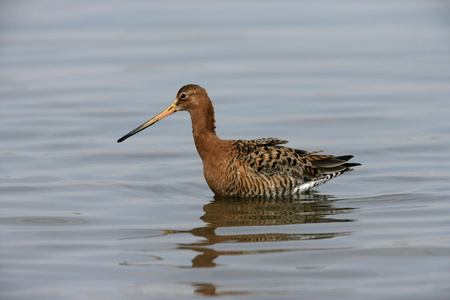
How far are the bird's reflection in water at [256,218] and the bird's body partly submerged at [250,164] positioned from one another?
0.17m

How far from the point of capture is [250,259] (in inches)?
316

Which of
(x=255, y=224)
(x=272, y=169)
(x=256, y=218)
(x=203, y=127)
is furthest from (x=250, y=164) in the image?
(x=255, y=224)

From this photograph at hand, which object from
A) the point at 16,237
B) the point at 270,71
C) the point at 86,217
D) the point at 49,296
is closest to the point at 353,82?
the point at 270,71

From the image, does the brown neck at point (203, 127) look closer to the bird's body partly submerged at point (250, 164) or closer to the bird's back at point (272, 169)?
the bird's body partly submerged at point (250, 164)

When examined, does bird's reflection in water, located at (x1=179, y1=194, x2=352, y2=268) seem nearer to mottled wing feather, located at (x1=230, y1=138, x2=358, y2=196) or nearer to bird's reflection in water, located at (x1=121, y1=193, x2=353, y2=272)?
bird's reflection in water, located at (x1=121, y1=193, x2=353, y2=272)

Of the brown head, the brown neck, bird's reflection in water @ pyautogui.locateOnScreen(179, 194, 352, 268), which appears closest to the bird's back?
bird's reflection in water @ pyautogui.locateOnScreen(179, 194, 352, 268)

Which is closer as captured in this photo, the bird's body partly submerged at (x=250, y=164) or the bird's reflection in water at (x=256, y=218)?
the bird's reflection in water at (x=256, y=218)

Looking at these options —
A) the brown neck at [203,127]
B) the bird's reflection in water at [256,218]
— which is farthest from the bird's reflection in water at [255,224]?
the brown neck at [203,127]

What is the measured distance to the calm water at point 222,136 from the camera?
25.3 ft

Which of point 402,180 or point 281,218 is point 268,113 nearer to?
point 402,180

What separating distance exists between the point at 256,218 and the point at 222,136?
3675 mm

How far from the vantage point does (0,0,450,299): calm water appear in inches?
303

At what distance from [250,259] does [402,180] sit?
3833mm

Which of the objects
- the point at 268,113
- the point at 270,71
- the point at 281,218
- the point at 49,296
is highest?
the point at 270,71
